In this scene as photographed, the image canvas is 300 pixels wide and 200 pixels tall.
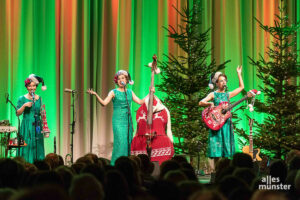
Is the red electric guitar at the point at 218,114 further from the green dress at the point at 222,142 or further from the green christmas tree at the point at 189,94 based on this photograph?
the green christmas tree at the point at 189,94

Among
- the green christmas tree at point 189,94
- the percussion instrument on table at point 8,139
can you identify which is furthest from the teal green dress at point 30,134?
the green christmas tree at point 189,94

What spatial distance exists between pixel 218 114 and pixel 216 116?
0.04 m

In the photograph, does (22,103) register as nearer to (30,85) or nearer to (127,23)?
(30,85)

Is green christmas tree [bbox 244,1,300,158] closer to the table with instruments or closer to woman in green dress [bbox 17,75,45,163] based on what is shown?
woman in green dress [bbox 17,75,45,163]

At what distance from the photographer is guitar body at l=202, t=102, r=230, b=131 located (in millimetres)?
7578

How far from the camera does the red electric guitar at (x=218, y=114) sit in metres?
7.57

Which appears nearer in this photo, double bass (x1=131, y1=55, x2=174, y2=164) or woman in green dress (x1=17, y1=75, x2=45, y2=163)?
double bass (x1=131, y1=55, x2=174, y2=164)

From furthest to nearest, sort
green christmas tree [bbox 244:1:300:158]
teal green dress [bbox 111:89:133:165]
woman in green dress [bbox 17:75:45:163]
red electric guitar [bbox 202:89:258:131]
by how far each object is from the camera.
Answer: green christmas tree [bbox 244:1:300:158], woman in green dress [bbox 17:75:45:163], teal green dress [bbox 111:89:133:165], red electric guitar [bbox 202:89:258:131]

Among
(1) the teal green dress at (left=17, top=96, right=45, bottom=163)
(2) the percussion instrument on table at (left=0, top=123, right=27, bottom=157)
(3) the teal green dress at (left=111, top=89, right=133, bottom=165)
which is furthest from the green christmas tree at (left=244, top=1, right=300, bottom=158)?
(2) the percussion instrument on table at (left=0, top=123, right=27, bottom=157)

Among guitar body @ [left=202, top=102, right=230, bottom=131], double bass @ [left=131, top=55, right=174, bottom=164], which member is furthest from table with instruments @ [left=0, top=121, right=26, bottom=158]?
guitar body @ [left=202, top=102, right=230, bottom=131]

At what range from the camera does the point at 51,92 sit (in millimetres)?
10609

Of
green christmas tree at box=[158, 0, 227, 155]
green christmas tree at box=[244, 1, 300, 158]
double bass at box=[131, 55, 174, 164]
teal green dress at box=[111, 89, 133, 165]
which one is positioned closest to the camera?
double bass at box=[131, 55, 174, 164]

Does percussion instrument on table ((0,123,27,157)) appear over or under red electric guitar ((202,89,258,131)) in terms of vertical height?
under

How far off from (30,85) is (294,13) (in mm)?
6576
